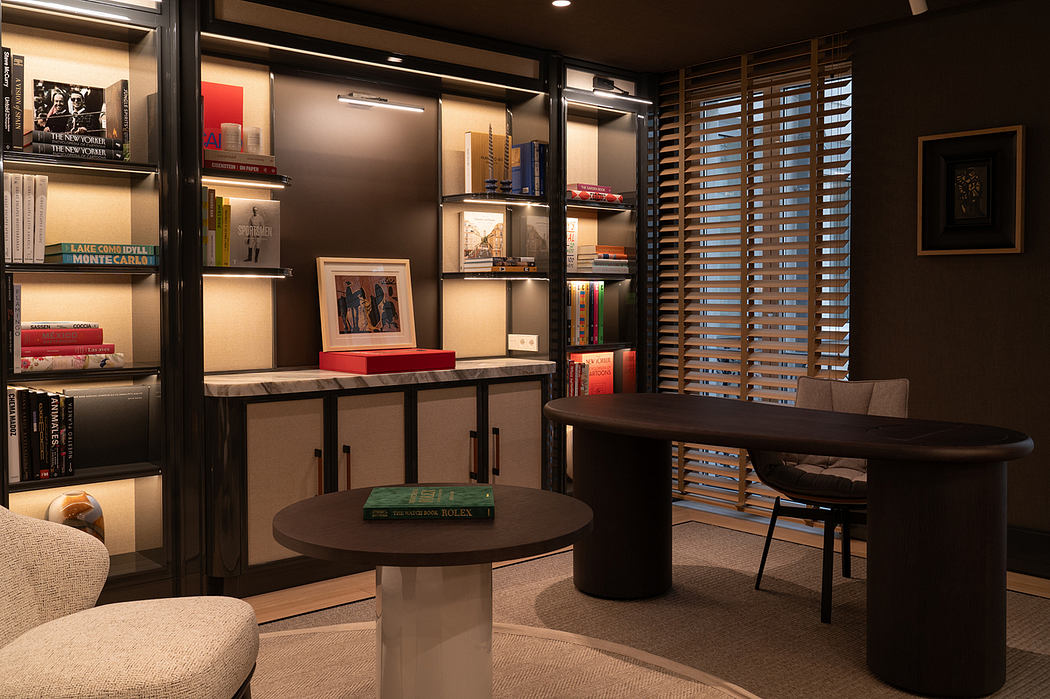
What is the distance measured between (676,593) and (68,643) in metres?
2.54

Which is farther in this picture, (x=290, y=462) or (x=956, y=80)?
(x=956, y=80)

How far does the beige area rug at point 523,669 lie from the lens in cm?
271

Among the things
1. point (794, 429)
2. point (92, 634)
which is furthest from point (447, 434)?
point (92, 634)

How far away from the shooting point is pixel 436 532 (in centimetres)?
225

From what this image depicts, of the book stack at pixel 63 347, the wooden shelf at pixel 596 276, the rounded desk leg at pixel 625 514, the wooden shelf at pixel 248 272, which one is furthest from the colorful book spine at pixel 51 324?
the wooden shelf at pixel 596 276

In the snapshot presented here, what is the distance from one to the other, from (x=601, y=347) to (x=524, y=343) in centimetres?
52

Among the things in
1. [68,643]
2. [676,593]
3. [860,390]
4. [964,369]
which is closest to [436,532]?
[68,643]

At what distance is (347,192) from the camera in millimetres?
4477

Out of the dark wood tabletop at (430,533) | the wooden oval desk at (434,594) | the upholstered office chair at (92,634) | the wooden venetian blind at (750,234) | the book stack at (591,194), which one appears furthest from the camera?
the book stack at (591,194)

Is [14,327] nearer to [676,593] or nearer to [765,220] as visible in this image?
[676,593]

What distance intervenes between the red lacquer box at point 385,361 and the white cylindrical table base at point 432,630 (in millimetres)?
1924

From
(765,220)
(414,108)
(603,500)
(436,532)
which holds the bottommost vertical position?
(603,500)

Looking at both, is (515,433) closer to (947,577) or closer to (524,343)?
(524,343)

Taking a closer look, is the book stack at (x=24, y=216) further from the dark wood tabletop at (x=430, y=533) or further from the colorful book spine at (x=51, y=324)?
the dark wood tabletop at (x=430, y=533)
